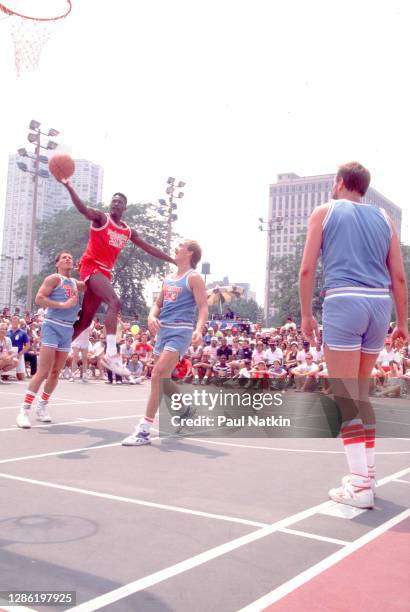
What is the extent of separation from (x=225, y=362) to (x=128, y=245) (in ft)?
116

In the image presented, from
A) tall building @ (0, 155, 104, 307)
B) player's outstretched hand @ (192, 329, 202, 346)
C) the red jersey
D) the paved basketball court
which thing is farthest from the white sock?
tall building @ (0, 155, 104, 307)

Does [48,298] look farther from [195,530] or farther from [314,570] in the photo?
[314,570]

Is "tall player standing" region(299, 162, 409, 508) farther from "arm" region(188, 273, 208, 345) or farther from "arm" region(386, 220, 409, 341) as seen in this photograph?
"arm" region(188, 273, 208, 345)

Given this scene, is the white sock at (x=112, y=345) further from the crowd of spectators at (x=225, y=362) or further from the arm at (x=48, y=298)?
the crowd of spectators at (x=225, y=362)

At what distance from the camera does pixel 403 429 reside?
9031 mm

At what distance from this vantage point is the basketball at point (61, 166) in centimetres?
708

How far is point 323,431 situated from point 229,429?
4.25 ft

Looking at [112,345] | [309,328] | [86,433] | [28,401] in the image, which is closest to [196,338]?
[112,345]

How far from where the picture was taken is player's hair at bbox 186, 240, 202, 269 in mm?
6656

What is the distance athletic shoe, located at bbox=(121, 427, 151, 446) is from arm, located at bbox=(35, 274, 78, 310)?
1.95 meters

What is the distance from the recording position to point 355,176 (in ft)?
14.1

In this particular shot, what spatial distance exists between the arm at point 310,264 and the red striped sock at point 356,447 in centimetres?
70

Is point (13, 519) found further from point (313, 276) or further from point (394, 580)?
point (313, 276)

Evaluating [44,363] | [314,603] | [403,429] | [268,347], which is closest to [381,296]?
[314,603]
